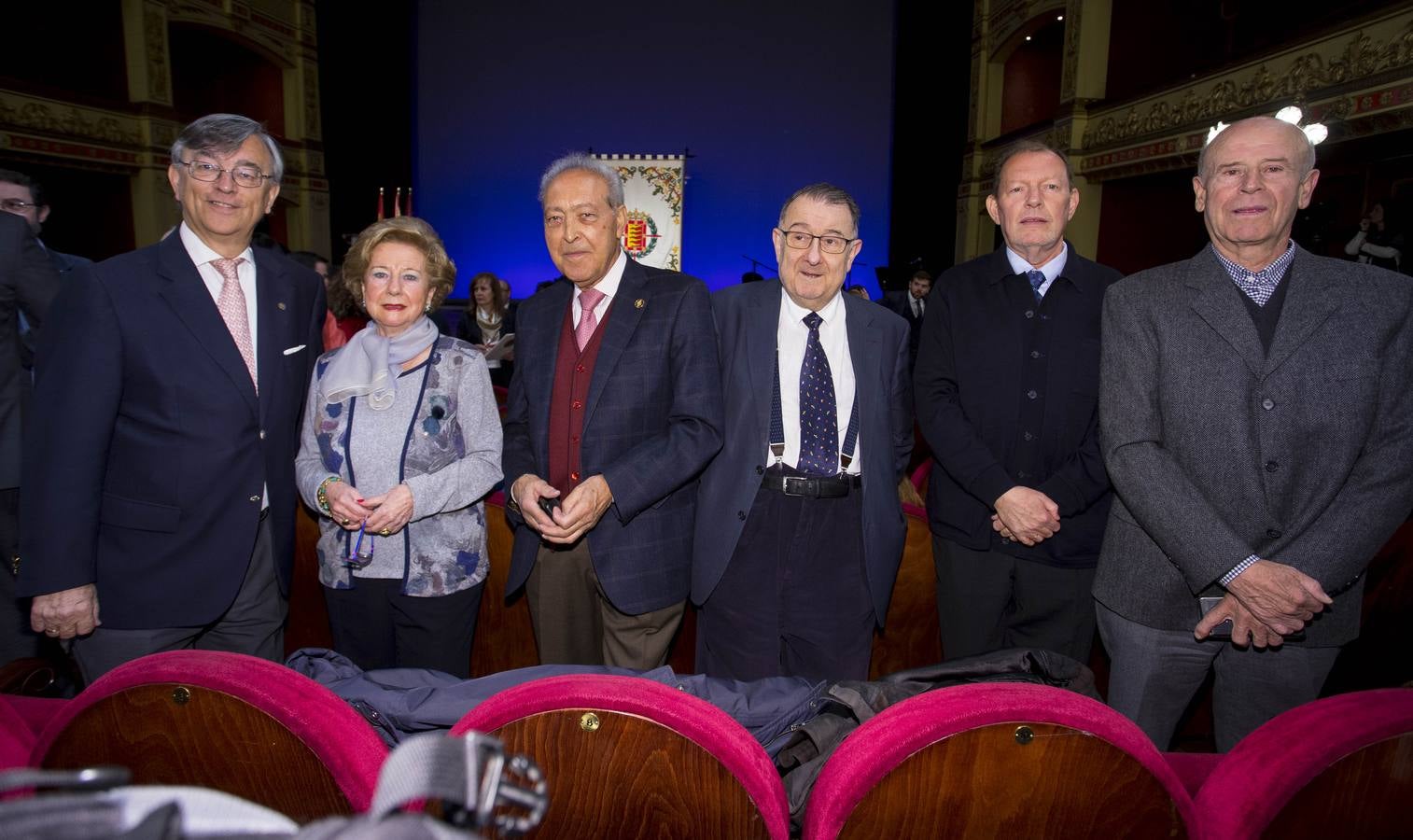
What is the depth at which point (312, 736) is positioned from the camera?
851 millimetres

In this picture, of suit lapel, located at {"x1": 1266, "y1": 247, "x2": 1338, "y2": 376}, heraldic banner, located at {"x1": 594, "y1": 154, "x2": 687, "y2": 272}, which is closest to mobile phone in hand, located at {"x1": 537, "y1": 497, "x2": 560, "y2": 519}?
suit lapel, located at {"x1": 1266, "y1": 247, "x2": 1338, "y2": 376}

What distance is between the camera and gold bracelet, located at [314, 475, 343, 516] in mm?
1514

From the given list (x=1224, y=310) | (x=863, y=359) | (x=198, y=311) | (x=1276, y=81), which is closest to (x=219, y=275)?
(x=198, y=311)

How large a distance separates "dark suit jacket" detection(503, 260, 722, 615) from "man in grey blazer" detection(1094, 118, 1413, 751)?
83 cm

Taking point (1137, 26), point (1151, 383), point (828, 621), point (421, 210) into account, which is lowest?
point (828, 621)

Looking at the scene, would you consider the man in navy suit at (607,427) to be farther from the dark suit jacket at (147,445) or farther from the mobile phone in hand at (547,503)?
the dark suit jacket at (147,445)

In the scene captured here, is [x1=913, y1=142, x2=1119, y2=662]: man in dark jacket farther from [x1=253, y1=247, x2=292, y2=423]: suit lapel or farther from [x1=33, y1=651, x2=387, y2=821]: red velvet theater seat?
[x1=253, y1=247, x2=292, y2=423]: suit lapel

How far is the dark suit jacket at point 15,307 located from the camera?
6.91ft

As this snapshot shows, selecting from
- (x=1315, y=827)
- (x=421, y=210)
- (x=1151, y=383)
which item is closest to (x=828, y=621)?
(x=1151, y=383)

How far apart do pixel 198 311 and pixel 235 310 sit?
0.08 metres

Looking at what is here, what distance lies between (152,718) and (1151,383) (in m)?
1.64

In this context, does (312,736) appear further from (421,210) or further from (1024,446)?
(421,210)

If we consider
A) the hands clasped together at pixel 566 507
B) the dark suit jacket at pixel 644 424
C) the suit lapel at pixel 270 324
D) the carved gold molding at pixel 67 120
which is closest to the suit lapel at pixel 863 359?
the dark suit jacket at pixel 644 424

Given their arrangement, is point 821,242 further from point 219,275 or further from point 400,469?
point 219,275
